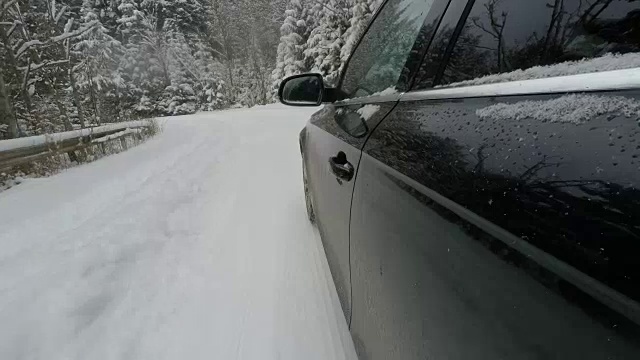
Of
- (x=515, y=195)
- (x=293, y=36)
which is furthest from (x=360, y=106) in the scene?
(x=293, y=36)

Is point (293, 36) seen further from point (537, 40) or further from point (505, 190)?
point (505, 190)

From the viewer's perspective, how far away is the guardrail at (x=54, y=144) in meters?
5.90

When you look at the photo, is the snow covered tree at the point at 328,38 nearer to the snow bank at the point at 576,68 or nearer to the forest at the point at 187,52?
the forest at the point at 187,52

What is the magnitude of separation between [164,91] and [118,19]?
7.74 metres

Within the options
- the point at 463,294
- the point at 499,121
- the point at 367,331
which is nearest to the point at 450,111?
the point at 499,121

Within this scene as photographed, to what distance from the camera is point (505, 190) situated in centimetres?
65

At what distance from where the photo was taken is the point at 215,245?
336 cm

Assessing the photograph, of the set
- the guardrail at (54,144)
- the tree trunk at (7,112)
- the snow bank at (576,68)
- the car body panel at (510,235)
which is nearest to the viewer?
the car body panel at (510,235)

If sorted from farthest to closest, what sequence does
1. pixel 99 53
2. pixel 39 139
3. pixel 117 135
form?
pixel 99 53
pixel 117 135
pixel 39 139

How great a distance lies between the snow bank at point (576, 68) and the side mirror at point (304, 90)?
166 cm

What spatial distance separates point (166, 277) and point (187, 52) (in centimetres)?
4235

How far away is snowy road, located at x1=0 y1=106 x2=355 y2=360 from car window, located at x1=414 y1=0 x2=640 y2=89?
155cm

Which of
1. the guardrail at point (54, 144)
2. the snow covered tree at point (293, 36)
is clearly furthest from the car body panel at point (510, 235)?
the snow covered tree at point (293, 36)

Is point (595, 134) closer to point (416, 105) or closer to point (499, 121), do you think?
point (499, 121)
